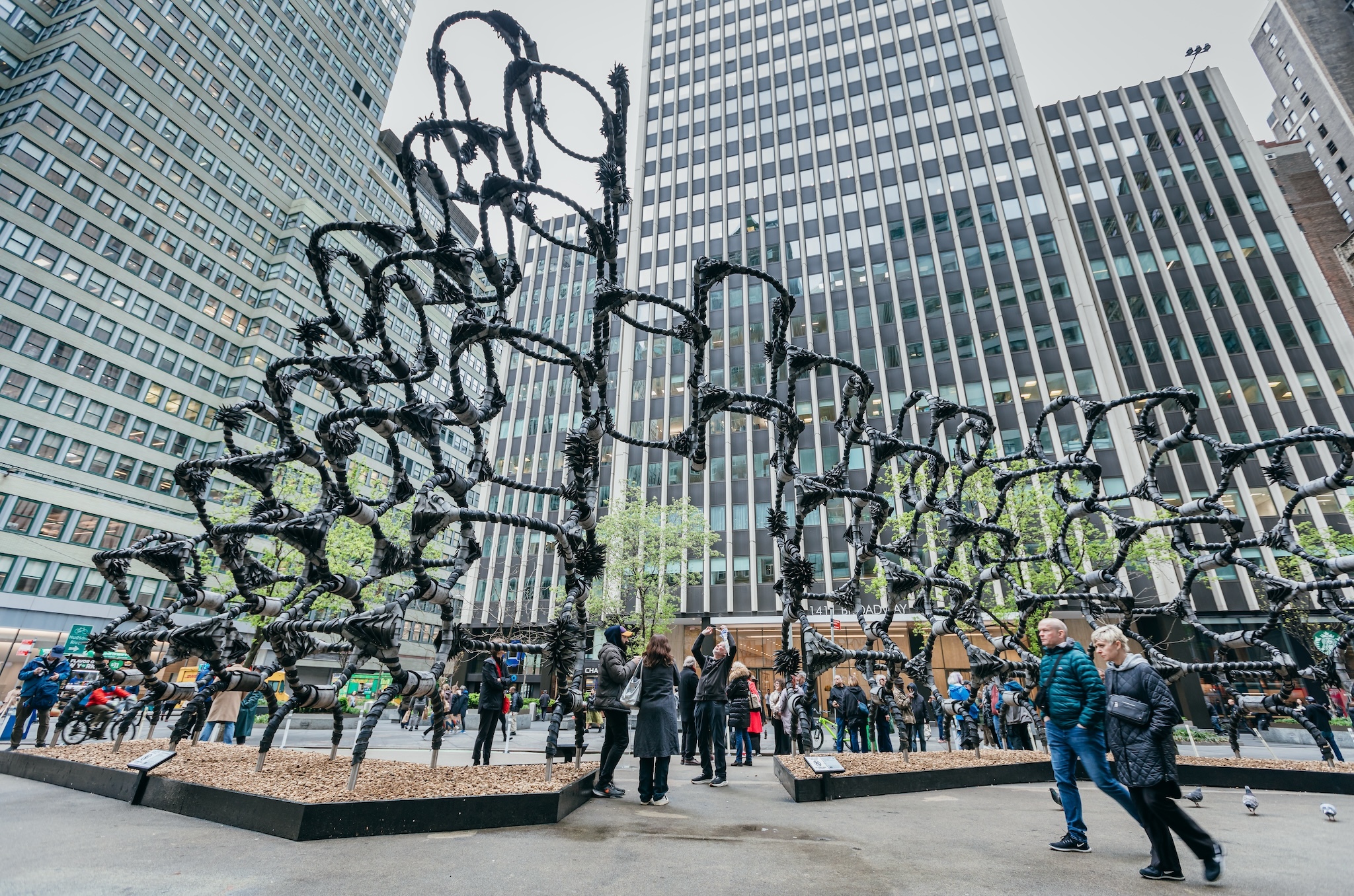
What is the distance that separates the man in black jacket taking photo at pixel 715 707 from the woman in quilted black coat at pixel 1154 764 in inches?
204

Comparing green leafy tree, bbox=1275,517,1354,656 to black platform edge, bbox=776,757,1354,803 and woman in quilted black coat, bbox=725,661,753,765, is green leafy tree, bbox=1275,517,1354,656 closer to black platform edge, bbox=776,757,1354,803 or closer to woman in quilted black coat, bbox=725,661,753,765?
black platform edge, bbox=776,757,1354,803

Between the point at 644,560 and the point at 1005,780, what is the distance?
25197mm

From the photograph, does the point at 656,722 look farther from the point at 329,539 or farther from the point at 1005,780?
the point at 329,539

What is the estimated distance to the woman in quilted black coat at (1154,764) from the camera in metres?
4.21

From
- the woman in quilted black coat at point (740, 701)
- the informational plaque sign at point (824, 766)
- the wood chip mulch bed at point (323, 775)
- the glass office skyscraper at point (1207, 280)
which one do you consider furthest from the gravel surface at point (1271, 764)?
the glass office skyscraper at point (1207, 280)

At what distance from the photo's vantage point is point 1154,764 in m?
4.27

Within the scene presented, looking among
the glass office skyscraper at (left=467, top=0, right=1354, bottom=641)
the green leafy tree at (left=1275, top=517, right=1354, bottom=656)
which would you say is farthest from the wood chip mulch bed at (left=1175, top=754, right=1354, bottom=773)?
the glass office skyscraper at (left=467, top=0, right=1354, bottom=641)

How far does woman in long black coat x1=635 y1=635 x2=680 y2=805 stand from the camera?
272 inches

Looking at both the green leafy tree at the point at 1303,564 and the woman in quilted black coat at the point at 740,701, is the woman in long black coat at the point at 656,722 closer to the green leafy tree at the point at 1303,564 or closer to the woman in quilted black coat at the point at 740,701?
the woman in quilted black coat at the point at 740,701

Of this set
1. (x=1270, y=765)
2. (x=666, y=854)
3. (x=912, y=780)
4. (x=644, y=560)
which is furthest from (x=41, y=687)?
(x=644, y=560)

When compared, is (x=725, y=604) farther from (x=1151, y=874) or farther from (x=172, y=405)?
(x=172, y=405)

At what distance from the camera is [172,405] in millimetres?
43688

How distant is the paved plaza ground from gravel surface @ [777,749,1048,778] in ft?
4.33

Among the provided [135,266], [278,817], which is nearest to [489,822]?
[278,817]
